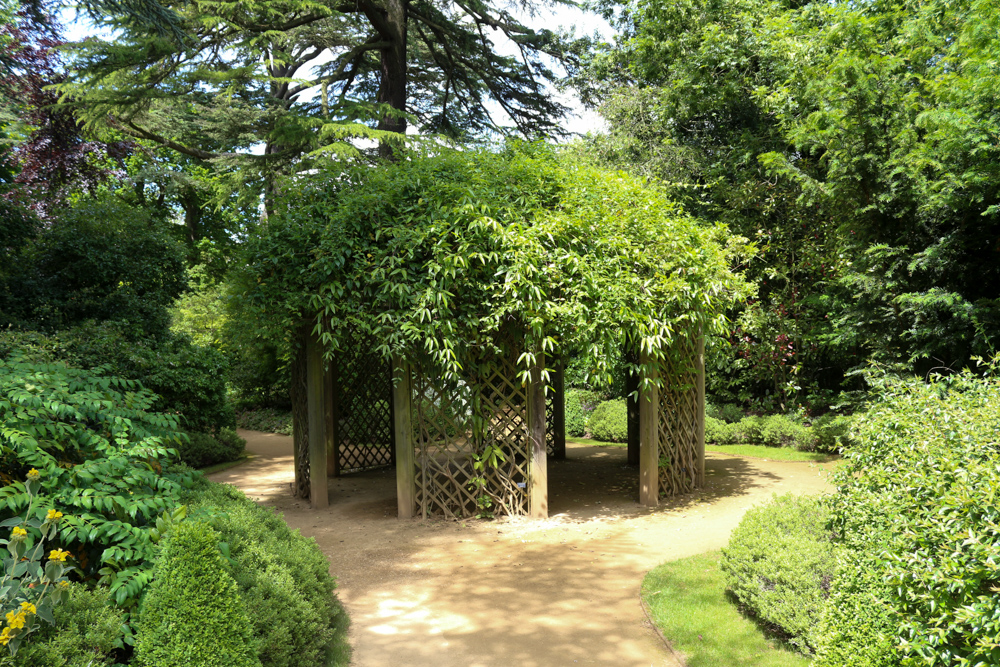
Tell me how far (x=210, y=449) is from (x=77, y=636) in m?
10.6

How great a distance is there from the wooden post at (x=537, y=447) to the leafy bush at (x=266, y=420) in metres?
10.9

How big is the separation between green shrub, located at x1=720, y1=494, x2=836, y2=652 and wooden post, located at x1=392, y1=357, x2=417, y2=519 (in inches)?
161

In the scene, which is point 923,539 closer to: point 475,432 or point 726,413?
point 475,432

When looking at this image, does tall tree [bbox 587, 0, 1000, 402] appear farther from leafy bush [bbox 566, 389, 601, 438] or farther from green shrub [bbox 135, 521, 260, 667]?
green shrub [bbox 135, 521, 260, 667]

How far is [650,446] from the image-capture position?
8453 millimetres

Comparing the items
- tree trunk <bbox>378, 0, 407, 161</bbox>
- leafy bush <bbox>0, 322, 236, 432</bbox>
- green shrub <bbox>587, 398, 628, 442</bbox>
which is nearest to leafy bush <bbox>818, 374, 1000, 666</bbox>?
leafy bush <bbox>0, 322, 236, 432</bbox>

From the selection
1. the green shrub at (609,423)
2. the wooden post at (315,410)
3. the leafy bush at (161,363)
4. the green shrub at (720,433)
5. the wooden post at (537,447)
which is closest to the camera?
the leafy bush at (161,363)

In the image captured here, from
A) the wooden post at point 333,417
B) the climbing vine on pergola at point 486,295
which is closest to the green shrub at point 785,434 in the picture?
the climbing vine on pergola at point 486,295

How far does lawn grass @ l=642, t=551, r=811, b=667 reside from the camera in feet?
14.1

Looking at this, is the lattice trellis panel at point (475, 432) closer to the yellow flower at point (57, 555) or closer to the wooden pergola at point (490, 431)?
the wooden pergola at point (490, 431)

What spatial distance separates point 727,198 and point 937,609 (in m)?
12.8

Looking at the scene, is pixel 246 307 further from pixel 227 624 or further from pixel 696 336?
pixel 696 336

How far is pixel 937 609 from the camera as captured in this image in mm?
2889

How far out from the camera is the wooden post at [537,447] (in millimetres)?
7953
